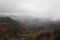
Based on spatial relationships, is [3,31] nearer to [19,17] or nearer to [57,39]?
[19,17]

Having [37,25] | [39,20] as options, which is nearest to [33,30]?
[37,25]

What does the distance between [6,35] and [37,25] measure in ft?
4.88

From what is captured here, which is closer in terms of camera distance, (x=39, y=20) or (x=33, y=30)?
(x=33, y=30)

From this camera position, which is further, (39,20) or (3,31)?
(39,20)

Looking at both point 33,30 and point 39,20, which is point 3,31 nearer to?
point 33,30

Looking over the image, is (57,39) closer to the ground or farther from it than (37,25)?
closer to the ground

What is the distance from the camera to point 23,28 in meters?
9.02

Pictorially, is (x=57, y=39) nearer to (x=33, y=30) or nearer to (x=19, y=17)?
(x=33, y=30)

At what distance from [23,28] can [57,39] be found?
1.60 meters

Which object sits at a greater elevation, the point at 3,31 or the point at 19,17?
the point at 19,17

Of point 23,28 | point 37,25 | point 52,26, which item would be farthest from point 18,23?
point 52,26

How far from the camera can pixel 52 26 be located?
9.37 m

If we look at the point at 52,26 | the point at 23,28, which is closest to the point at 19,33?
the point at 23,28

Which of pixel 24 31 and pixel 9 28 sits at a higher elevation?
pixel 9 28
